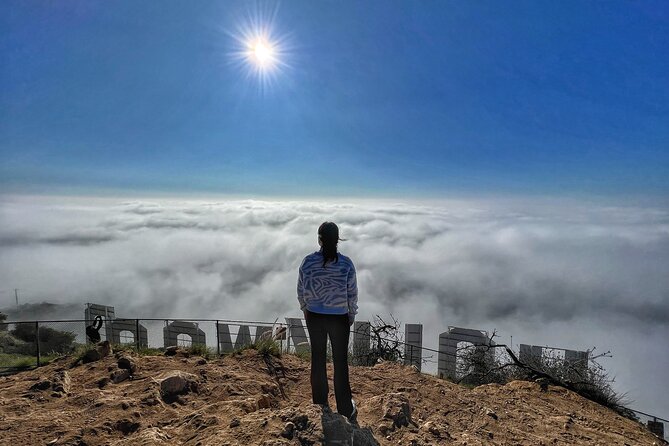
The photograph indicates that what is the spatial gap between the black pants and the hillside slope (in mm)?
222

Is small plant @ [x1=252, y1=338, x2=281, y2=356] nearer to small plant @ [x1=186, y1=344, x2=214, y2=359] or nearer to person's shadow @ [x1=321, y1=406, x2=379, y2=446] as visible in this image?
small plant @ [x1=186, y1=344, x2=214, y2=359]

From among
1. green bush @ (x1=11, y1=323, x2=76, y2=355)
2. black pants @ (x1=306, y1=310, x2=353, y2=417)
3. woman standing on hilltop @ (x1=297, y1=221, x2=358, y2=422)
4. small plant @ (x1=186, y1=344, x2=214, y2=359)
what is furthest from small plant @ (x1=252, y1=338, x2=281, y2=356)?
green bush @ (x1=11, y1=323, x2=76, y2=355)

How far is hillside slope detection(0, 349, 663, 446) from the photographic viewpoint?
9.36ft

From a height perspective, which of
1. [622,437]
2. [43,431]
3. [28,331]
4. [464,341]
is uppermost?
[43,431]

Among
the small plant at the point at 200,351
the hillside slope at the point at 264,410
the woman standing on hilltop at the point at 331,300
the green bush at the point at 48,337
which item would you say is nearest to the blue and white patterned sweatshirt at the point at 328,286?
the woman standing on hilltop at the point at 331,300

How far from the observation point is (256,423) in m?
2.72

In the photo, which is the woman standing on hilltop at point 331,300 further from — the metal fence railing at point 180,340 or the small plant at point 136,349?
the small plant at point 136,349

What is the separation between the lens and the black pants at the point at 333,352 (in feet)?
10.5

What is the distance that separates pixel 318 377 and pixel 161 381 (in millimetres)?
2432

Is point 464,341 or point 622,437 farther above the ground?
point 622,437

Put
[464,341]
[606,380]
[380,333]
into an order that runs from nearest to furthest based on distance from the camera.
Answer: [606,380] → [380,333] → [464,341]

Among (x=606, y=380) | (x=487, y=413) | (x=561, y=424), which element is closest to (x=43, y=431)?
(x=487, y=413)

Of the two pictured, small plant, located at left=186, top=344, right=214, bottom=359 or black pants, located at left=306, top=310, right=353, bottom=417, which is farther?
small plant, located at left=186, top=344, right=214, bottom=359

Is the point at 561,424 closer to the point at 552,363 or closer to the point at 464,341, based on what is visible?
the point at 552,363
